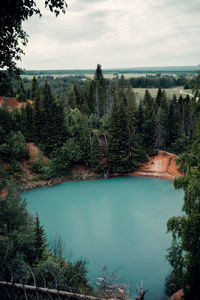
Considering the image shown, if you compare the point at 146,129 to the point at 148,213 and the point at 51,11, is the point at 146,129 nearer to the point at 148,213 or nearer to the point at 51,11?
the point at 148,213

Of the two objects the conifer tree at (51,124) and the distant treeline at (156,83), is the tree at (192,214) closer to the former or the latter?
the conifer tree at (51,124)

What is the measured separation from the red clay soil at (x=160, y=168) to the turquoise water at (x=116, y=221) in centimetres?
113

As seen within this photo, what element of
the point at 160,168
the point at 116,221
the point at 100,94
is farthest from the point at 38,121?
the point at 116,221

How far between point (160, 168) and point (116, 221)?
39.5 feet

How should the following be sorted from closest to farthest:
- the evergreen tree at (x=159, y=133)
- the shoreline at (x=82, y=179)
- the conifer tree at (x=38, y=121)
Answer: the shoreline at (x=82, y=179)
the conifer tree at (x=38, y=121)
the evergreen tree at (x=159, y=133)

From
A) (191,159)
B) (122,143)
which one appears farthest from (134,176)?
(191,159)

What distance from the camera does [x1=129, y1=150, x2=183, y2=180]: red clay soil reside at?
1122 inches

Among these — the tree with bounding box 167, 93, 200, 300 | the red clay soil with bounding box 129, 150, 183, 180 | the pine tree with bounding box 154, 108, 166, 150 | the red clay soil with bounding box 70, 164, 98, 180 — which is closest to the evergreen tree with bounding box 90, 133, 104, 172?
the red clay soil with bounding box 70, 164, 98, 180

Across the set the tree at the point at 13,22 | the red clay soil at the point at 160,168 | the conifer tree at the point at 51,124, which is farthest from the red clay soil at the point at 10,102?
the tree at the point at 13,22

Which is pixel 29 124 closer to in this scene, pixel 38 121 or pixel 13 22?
pixel 38 121

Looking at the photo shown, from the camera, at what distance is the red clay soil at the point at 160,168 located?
28.5 meters

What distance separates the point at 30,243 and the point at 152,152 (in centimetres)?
2223

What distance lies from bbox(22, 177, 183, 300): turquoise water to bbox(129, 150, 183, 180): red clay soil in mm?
1127

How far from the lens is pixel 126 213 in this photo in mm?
20516
